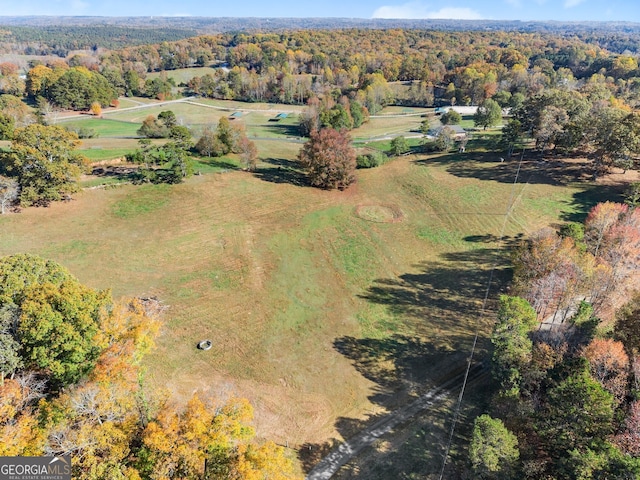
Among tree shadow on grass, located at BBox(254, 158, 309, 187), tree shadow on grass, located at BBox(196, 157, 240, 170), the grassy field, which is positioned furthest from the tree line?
the grassy field

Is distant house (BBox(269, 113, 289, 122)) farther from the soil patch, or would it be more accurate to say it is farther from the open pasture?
the soil patch

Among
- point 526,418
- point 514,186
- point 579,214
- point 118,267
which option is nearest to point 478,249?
point 579,214

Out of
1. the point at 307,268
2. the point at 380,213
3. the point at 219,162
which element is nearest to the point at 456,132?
the point at 380,213

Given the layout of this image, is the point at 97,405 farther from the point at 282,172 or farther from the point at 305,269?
the point at 282,172

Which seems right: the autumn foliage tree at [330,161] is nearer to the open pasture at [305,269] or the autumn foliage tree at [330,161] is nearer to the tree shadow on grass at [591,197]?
the open pasture at [305,269]

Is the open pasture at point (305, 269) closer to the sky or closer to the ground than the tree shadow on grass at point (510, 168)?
closer to the ground

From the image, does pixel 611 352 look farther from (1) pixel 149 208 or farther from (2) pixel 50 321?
(1) pixel 149 208

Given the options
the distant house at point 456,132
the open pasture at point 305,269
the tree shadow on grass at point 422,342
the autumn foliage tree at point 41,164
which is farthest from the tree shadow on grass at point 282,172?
the distant house at point 456,132
